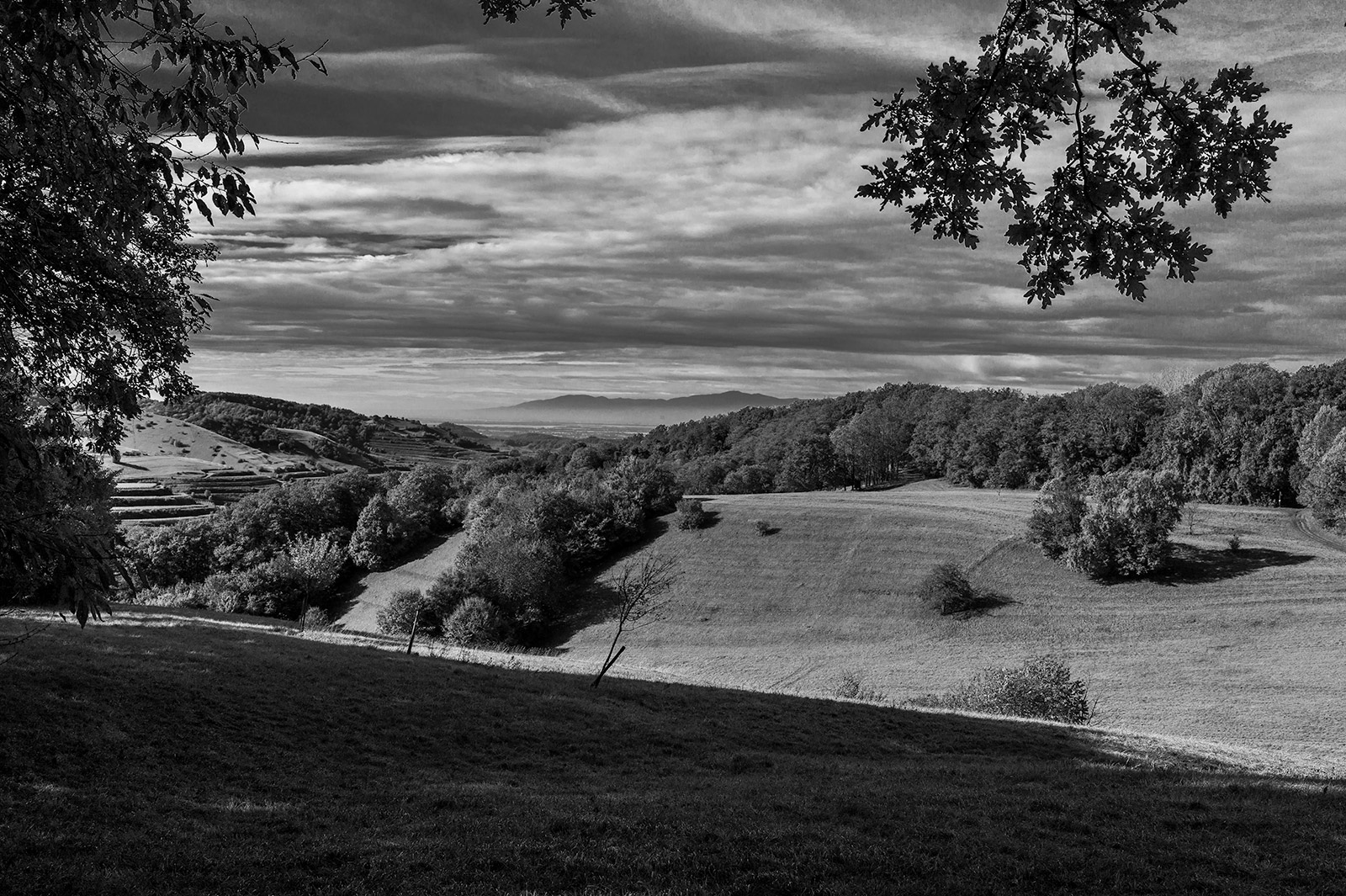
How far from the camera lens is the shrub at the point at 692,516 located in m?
102

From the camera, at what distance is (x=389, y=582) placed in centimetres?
10325

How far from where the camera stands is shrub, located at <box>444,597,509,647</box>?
7981cm

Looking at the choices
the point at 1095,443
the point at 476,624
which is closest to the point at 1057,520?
the point at 1095,443

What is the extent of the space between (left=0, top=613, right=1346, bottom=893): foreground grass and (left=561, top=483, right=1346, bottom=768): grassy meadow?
57.5 ft

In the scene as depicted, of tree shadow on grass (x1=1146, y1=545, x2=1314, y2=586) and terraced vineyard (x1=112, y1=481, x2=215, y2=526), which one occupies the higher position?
tree shadow on grass (x1=1146, y1=545, x2=1314, y2=586)

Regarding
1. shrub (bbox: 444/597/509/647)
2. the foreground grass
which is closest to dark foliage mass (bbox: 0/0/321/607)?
the foreground grass

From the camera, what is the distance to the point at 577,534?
331ft

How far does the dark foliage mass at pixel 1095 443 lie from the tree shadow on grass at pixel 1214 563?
13709 mm

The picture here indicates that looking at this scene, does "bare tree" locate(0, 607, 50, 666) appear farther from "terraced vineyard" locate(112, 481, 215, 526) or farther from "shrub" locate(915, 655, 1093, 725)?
"terraced vineyard" locate(112, 481, 215, 526)

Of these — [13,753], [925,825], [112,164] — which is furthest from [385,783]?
[112,164]

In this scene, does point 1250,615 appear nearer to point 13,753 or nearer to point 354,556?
point 13,753

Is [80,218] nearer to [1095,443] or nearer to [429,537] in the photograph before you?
[429,537]

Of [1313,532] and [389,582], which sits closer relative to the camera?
[1313,532]

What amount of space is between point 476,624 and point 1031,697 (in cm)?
5540
